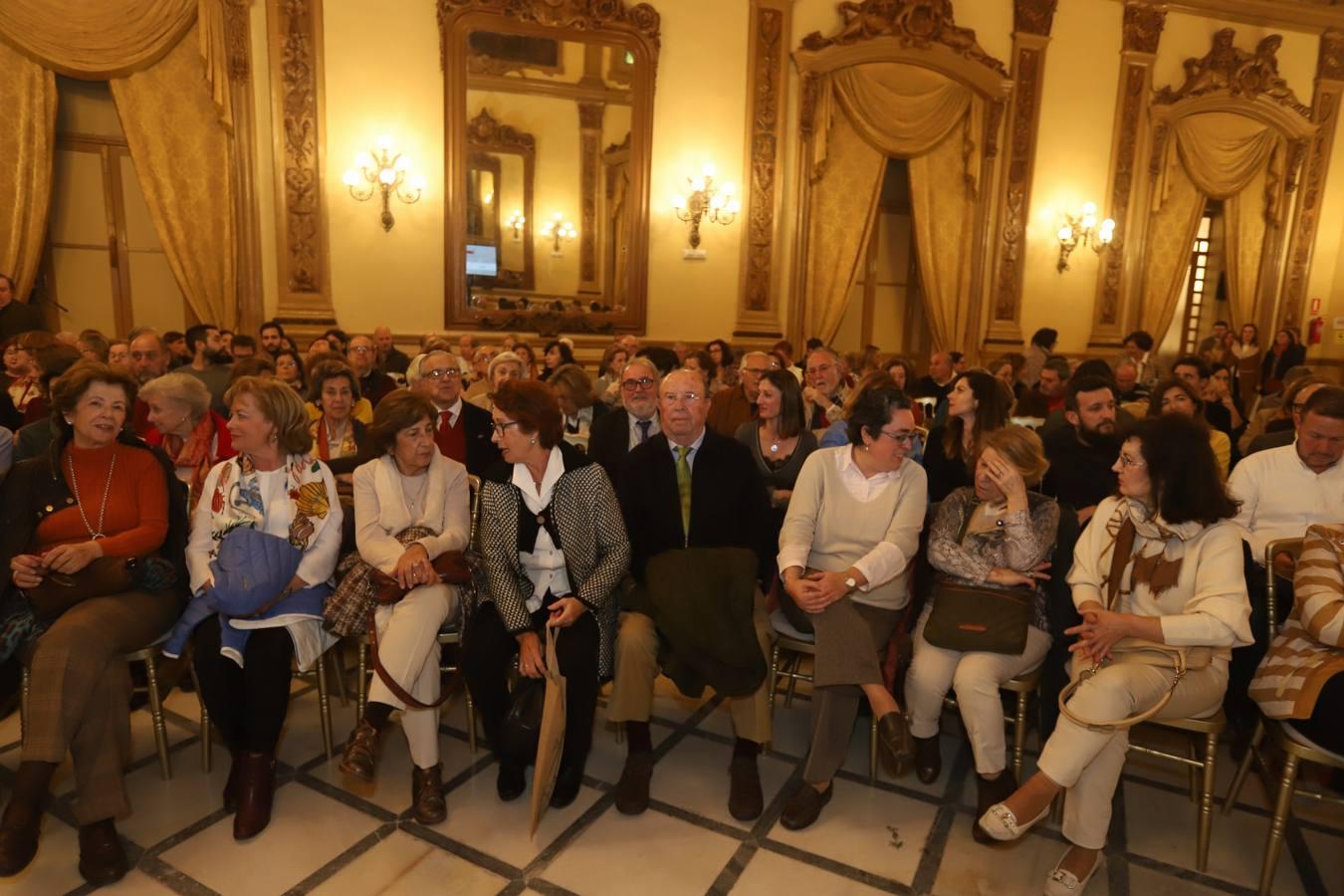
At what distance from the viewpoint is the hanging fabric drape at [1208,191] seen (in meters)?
9.62

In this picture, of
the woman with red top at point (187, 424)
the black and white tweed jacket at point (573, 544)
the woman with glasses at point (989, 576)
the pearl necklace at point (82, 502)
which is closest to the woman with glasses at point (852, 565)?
the woman with glasses at point (989, 576)

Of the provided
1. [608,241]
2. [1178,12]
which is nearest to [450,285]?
[608,241]

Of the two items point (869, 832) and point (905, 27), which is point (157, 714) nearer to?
point (869, 832)

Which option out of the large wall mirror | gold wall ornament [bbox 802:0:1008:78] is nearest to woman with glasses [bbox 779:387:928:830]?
the large wall mirror

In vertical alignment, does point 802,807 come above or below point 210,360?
below

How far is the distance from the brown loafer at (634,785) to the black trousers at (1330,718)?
73.0 inches

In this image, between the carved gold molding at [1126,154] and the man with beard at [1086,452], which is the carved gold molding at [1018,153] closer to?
the carved gold molding at [1126,154]

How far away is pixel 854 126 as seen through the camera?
8.52 metres

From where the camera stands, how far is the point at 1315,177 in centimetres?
1015

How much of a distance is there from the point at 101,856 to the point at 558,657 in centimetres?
130

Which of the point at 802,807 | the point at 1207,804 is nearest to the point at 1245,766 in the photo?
the point at 1207,804

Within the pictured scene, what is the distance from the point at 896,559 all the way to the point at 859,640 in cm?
29

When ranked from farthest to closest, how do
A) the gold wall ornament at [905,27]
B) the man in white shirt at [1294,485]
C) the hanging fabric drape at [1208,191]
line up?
the hanging fabric drape at [1208,191] → the gold wall ornament at [905,27] → the man in white shirt at [1294,485]

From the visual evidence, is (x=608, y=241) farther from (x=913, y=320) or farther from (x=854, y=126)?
(x=913, y=320)
